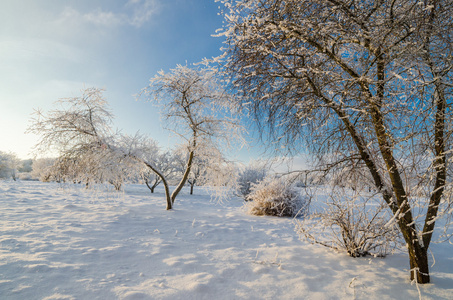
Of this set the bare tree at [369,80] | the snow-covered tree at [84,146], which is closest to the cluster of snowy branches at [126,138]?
the snow-covered tree at [84,146]

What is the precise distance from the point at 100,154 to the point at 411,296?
868 cm

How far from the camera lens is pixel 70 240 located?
414 centimetres

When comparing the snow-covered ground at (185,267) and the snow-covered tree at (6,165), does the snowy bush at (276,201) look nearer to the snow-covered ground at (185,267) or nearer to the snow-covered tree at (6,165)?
the snow-covered ground at (185,267)

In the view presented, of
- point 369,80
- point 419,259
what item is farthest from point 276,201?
point 369,80

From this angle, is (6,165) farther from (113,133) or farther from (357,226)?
(357,226)

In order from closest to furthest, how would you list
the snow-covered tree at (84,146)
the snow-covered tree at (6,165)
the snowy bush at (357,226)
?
the snowy bush at (357,226)
the snow-covered tree at (84,146)
the snow-covered tree at (6,165)

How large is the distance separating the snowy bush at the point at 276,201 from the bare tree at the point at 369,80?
5.29m

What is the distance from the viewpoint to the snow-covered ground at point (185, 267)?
2.48 m

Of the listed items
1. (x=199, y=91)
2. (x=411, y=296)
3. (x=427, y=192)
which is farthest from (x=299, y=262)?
(x=199, y=91)

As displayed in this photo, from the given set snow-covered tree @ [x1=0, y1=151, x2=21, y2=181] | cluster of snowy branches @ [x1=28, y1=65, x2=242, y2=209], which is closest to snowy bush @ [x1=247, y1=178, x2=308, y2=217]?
cluster of snowy branches @ [x1=28, y1=65, x2=242, y2=209]

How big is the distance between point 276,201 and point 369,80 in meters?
6.91

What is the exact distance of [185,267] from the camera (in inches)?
125

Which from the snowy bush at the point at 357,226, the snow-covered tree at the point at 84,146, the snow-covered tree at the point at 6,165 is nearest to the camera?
the snowy bush at the point at 357,226

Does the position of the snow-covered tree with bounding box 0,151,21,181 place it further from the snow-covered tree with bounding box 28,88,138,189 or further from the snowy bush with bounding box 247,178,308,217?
the snowy bush with bounding box 247,178,308,217
